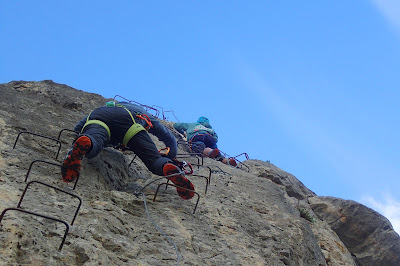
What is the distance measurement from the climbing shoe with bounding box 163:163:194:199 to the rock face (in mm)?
177

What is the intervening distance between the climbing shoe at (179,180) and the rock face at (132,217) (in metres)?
0.18

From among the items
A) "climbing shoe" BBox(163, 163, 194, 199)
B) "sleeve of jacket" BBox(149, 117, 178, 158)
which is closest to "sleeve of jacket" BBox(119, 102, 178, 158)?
"sleeve of jacket" BBox(149, 117, 178, 158)

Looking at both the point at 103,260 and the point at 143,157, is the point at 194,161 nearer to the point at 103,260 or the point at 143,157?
the point at 143,157

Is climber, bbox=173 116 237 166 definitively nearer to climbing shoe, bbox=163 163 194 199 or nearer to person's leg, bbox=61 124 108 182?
climbing shoe, bbox=163 163 194 199

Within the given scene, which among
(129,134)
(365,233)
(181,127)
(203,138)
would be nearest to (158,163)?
(129,134)

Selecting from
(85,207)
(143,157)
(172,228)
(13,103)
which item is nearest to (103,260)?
(85,207)

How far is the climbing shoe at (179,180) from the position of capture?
5.98 m

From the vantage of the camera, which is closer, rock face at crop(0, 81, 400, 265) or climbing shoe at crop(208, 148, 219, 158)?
rock face at crop(0, 81, 400, 265)

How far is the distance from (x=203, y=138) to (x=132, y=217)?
7124 millimetres

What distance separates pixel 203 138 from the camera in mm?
12148

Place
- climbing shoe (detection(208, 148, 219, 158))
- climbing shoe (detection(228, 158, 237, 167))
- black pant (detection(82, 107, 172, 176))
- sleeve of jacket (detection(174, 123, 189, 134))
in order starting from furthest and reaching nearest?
sleeve of jacket (detection(174, 123, 189, 134)) → climbing shoe (detection(208, 148, 219, 158)) → climbing shoe (detection(228, 158, 237, 167)) → black pant (detection(82, 107, 172, 176))

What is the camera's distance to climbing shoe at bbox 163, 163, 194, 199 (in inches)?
236

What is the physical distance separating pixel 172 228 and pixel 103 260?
4.55 feet

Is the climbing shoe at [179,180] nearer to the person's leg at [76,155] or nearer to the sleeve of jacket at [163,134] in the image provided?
the person's leg at [76,155]
